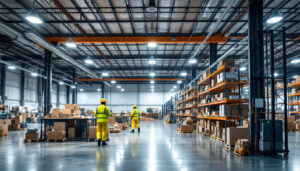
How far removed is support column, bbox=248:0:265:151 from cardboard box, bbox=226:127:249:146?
0.64 meters

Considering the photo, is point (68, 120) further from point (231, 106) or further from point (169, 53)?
point (169, 53)

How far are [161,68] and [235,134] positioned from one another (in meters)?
20.4

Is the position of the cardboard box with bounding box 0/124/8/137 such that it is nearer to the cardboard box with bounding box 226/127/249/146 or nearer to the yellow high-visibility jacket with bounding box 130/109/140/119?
the yellow high-visibility jacket with bounding box 130/109/140/119

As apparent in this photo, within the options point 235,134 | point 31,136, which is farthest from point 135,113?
point 235,134

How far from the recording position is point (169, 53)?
20.8 metres

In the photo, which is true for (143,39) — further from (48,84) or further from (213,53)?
(48,84)

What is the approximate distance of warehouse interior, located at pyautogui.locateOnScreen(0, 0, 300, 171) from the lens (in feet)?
22.0

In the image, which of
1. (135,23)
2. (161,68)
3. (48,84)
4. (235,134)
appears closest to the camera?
(235,134)

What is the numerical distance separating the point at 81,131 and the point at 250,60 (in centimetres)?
787

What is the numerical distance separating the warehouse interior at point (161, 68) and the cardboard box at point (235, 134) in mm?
34

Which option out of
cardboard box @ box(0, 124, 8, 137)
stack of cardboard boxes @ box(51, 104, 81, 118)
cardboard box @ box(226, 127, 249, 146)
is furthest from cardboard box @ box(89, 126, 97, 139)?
cardboard box @ box(0, 124, 8, 137)

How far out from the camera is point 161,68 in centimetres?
2794

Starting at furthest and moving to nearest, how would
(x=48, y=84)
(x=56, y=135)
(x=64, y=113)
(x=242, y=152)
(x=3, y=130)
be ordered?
(x=48, y=84) → (x=3, y=130) → (x=64, y=113) → (x=56, y=135) → (x=242, y=152)

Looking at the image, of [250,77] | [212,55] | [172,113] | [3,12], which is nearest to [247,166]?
[250,77]
